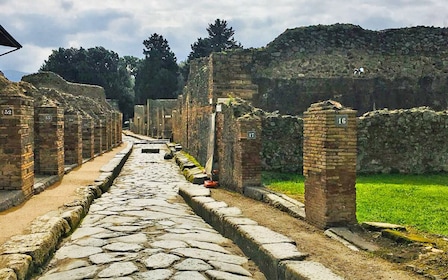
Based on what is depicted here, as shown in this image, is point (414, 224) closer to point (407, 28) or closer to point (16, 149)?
point (16, 149)

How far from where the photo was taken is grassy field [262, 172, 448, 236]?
21.5ft

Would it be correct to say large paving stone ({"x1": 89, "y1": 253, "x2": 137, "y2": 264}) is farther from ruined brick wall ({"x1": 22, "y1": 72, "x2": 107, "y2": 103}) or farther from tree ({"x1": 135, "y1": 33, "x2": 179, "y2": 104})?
tree ({"x1": 135, "y1": 33, "x2": 179, "y2": 104})

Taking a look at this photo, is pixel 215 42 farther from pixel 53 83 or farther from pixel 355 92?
pixel 355 92

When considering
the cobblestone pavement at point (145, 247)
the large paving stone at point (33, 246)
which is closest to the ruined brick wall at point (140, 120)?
the cobblestone pavement at point (145, 247)

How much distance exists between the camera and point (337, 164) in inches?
242

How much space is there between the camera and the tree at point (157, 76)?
5553cm

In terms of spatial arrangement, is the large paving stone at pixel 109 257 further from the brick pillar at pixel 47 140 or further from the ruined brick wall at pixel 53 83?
the ruined brick wall at pixel 53 83

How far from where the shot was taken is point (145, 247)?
5.80 m

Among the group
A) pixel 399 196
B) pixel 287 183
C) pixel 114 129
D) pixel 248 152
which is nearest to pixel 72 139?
pixel 248 152

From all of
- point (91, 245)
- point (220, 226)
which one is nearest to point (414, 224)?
point (220, 226)

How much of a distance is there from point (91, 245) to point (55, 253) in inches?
16.9

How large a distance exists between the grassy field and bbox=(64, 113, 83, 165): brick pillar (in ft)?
18.6

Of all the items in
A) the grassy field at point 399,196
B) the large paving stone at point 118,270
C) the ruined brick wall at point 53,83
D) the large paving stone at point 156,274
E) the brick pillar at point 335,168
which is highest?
the ruined brick wall at point 53,83

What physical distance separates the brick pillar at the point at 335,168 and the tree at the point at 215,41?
55161mm
